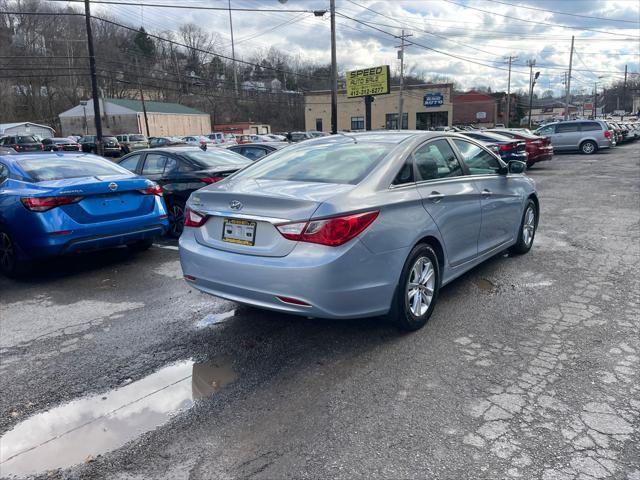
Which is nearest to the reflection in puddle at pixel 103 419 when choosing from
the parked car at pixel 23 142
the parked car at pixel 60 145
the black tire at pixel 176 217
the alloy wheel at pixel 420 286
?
the alloy wheel at pixel 420 286

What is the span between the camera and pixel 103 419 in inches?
118

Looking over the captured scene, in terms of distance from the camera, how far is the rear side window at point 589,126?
2527cm

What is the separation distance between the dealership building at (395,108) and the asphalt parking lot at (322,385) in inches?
2384

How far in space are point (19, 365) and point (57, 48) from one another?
132 ft

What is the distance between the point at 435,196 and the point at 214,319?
2262 mm

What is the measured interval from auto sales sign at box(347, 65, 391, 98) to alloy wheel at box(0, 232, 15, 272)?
1014 inches

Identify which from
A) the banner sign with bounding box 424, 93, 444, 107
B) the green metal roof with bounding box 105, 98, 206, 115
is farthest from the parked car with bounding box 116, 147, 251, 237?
the green metal roof with bounding box 105, 98, 206, 115

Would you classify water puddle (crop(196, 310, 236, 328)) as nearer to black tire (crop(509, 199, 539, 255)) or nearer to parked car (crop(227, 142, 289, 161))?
black tire (crop(509, 199, 539, 255))

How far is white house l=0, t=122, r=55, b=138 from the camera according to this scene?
5906 cm

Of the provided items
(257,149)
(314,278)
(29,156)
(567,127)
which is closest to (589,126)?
(567,127)

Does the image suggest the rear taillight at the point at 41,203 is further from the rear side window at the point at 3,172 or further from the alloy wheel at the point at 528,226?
the alloy wheel at the point at 528,226

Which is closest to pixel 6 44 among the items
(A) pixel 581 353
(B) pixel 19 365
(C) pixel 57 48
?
(C) pixel 57 48

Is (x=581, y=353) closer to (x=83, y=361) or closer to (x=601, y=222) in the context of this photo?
(x=83, y=361)

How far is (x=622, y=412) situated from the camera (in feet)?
9.65
